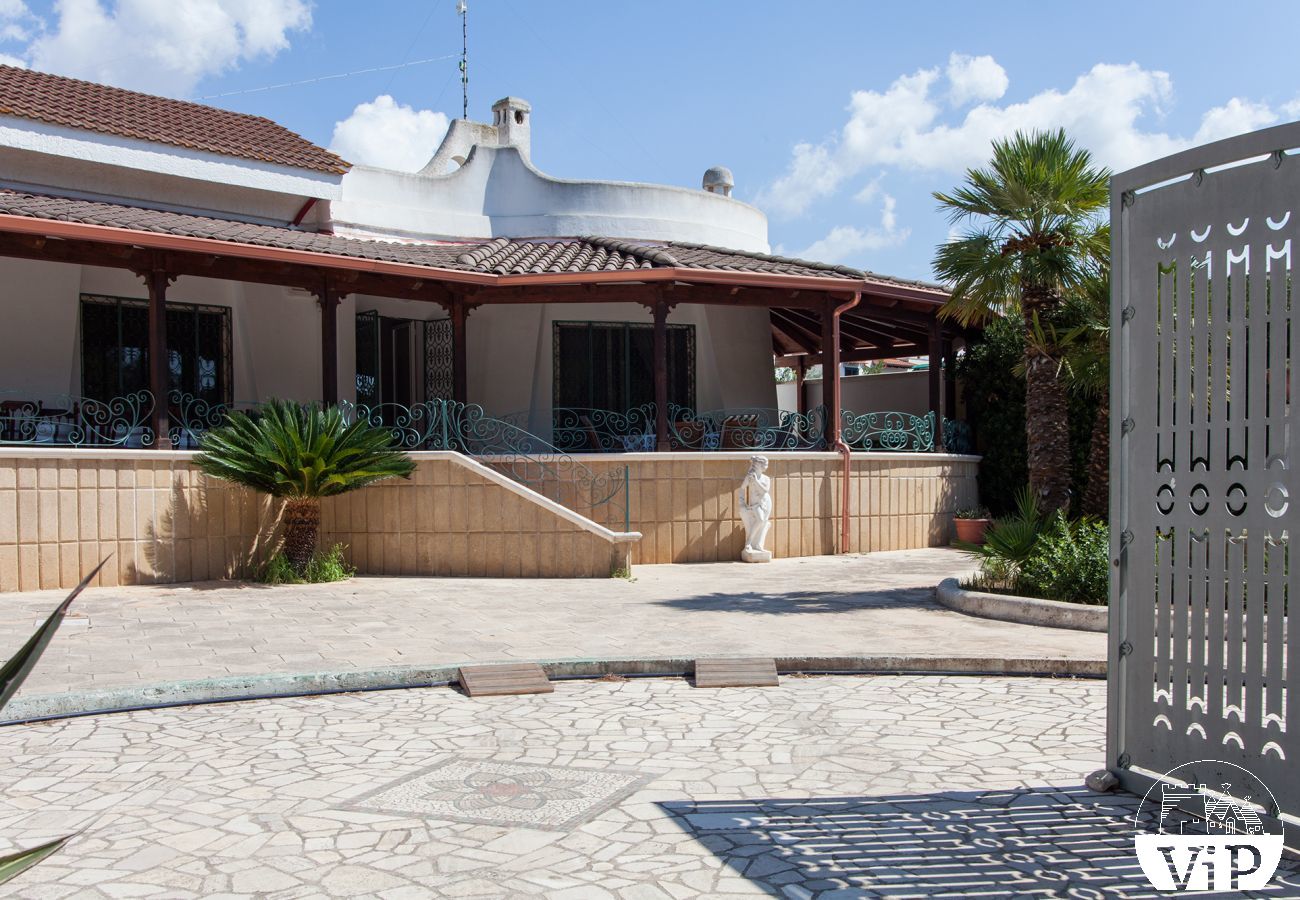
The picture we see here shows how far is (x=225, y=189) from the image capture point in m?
15.8

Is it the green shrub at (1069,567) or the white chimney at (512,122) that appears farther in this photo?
the white chimney at (512,122)

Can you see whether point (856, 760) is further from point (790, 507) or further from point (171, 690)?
point (790, 507)

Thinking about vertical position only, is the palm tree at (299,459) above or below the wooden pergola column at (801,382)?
below

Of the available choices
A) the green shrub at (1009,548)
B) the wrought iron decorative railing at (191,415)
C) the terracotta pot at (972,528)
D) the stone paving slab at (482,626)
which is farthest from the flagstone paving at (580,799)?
the terracotta pot at (972,528)

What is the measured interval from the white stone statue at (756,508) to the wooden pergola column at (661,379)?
1203 millimetres

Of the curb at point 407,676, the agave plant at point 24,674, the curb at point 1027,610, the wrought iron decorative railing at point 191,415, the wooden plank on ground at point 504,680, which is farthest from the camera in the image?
the wrought iron decorative railing at point 191,415

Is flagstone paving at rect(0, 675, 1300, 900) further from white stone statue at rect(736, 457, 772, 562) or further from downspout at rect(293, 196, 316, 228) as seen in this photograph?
downspout at rect(293, 196, 316, 228)

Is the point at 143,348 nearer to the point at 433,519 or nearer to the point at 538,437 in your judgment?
the point at 433,519

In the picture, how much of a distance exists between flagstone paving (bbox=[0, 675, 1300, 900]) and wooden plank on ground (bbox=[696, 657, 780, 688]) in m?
0.33

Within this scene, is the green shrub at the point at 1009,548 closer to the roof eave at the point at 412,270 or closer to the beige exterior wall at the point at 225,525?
the beige exterior wall at the point at 225,525

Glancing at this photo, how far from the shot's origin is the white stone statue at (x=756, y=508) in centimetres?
1427

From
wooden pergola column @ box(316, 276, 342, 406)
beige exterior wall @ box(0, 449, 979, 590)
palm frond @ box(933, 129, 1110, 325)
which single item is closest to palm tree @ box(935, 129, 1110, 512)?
palm frond @ box(933, 129, 1110, 325)

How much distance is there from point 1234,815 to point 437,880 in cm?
313

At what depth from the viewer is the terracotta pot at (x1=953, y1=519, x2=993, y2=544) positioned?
16375 millimetres
